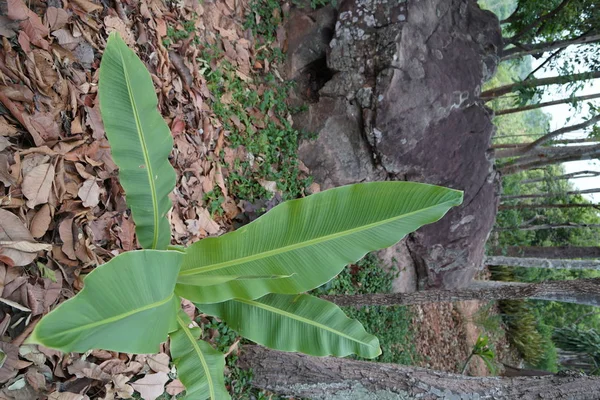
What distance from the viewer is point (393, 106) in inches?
173

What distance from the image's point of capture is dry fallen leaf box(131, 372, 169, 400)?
91.8 inches

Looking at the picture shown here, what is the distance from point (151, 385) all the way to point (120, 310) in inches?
58.8

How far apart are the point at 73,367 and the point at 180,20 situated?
279 centimetres

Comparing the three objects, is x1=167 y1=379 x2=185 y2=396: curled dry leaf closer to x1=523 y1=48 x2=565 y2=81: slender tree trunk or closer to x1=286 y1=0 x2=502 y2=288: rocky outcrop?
x1=286 y1=0 x2=502 y2=288: rocky outcrop

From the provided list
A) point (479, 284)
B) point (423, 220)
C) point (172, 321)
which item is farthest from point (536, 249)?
point (172, 321)

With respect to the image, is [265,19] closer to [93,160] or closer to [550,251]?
[93,160]

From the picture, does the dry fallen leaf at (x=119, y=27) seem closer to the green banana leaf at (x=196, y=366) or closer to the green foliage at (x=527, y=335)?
the green banana leaf at (x=196, y=366)

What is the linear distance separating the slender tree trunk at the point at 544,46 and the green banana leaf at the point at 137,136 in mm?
5306

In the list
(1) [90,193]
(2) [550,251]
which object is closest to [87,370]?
(1) [90,193]

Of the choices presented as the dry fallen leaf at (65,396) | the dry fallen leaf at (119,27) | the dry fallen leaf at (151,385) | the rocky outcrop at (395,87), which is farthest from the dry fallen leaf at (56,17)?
the rocky outcrop at (395,87)

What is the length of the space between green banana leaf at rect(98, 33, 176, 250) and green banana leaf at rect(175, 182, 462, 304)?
0.30 metres

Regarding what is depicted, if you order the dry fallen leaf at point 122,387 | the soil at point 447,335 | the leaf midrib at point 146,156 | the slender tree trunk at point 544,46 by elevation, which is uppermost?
the slender tree trunk at point 544,46

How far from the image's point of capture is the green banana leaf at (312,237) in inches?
66.1

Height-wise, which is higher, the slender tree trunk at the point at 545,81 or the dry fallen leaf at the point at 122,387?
the slender tree trunk at the point at 545,81
